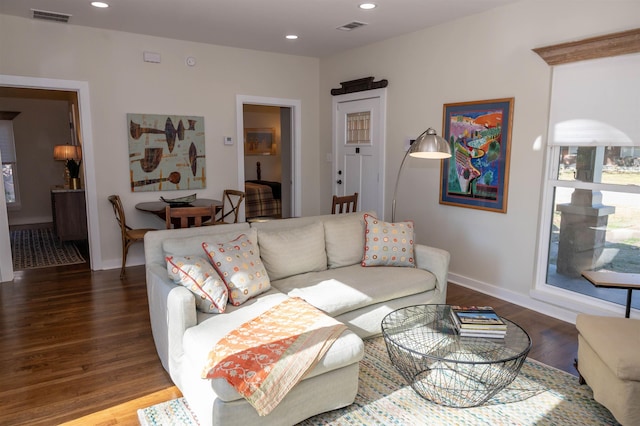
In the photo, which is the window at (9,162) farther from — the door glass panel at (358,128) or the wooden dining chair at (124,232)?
the door glass panel at (358,128)

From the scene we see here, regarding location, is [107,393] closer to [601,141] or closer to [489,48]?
[601,141]

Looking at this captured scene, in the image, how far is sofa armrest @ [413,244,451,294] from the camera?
136 inches

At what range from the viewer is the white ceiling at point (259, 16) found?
382 cm

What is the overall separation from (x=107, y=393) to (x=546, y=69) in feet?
13.1

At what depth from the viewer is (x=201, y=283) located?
2521 millimetres

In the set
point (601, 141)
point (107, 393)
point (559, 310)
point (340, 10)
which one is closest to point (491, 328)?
point (559, 310)

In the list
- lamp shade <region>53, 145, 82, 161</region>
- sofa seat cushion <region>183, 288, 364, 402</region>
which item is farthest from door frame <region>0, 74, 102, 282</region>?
sofa seat cushion <region>183, 288, 364, 402</region>

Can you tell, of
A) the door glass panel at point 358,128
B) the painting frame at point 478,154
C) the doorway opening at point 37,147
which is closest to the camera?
the painting frame at point 478,154

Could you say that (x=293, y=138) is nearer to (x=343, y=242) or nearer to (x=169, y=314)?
(x=343, y=242)

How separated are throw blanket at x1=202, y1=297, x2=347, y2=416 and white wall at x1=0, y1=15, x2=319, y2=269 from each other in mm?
3353

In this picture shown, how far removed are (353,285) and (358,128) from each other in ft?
10.1

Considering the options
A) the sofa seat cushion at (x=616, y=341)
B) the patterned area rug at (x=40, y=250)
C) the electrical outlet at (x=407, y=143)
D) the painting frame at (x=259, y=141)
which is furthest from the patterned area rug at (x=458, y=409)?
the painting frame at (x=259, y=141)

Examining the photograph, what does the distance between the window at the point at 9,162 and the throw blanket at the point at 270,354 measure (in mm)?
7375

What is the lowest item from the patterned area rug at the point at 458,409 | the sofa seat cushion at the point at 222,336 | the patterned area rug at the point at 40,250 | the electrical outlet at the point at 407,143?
the patterned area rug at the point at 458,409
